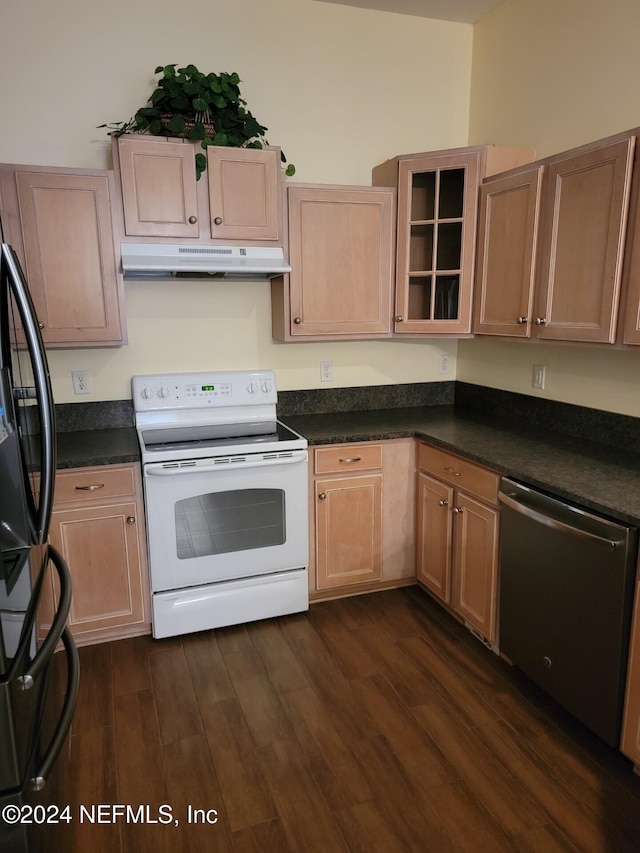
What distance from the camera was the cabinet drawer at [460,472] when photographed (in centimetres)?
233

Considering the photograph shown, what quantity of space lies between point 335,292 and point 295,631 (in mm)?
1637

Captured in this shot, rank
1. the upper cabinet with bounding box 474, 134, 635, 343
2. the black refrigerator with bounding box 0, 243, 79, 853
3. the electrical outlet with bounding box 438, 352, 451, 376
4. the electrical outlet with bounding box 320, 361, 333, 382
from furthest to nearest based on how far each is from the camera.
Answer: the electrical outlet with bounding box 438, 352, 451, 376, the electrical outlet with bounding box 320, 361, 333, 382, the upper cabinet with bounding box 474, 134, 635, 343, the black refrigerator with bounding box 0, 243, 79, 853

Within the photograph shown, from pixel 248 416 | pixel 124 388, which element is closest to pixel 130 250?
pixel 124 388

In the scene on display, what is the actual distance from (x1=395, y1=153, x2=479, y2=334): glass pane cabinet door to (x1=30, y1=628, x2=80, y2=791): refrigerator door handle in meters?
2.12

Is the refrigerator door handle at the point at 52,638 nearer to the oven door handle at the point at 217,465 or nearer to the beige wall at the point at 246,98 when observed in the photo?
the oven door handle at the point at 217,465

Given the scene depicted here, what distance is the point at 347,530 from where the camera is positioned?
2857 mm

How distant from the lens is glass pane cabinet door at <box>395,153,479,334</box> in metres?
2.73

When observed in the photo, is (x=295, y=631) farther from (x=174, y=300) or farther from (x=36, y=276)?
(x=36, y=276)

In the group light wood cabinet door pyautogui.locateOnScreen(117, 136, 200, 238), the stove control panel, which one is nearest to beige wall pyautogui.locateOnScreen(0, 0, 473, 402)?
the stove control panel

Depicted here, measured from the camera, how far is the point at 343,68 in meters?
2.97

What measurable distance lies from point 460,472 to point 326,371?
1047mm

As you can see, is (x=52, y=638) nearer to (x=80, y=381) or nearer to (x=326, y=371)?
(x=80, y=381)

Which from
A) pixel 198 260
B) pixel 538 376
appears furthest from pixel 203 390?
pixel 538 376

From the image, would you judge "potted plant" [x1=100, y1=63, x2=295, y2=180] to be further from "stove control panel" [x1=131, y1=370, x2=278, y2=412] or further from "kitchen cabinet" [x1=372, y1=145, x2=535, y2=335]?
"stove control panel" [x1=131, y1=370, x2=278, y2=412]
